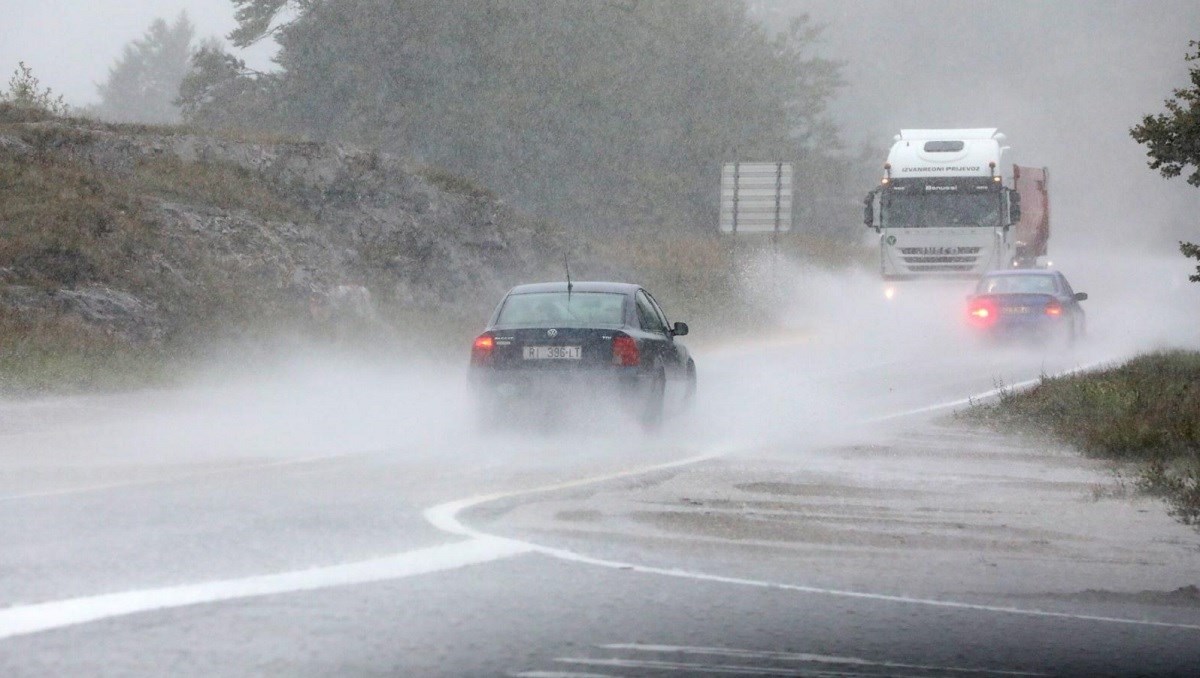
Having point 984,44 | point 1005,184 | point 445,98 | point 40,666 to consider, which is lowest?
point 40,666

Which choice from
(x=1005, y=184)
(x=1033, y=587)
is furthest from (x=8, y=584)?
(x=1005, y=184)

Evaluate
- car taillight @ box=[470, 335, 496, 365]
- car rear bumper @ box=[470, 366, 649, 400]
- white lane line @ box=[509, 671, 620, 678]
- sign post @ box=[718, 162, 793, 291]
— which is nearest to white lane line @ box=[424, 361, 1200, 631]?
white lane line @ box=[509, 671, 620, 678]

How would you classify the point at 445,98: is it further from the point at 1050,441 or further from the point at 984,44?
the point at 984,44

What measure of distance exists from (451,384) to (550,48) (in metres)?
38.4

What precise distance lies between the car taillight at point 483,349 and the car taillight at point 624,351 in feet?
3.80

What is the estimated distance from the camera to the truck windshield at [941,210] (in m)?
37.5

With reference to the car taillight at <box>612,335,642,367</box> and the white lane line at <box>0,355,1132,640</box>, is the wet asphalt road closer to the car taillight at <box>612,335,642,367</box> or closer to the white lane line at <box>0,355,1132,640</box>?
the white lane line at <box>0,355,1132,640</box>

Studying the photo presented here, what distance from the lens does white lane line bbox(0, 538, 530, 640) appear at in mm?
6699

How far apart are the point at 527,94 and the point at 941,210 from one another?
25.2m

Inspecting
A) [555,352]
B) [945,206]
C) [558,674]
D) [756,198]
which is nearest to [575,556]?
[558,674]

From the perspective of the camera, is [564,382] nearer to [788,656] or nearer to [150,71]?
[788,656]

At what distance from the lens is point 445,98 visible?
58125 mm

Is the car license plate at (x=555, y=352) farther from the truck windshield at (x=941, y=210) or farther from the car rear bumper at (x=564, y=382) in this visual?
the truck windshield at (x=941, y=210)

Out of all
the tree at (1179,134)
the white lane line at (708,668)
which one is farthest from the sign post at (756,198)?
the white lane line at (708,668)
